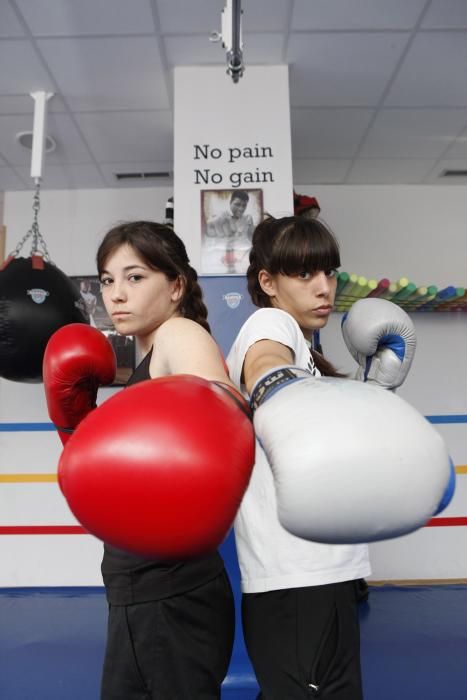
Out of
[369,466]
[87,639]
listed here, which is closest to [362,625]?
[87,639]

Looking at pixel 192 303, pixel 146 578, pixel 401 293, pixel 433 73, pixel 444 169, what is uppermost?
pixel 433 73

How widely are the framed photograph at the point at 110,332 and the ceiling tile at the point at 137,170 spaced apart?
27.9 inches

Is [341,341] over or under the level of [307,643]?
over

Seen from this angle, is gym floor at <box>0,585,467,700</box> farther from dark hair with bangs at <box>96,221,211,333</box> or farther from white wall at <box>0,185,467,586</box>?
dark hair with bangs at <box>96,221,211,333</box>

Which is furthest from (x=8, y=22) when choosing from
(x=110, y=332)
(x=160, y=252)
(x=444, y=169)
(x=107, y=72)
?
(x=444, y=169)

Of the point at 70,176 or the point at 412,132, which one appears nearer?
the point at 412,132

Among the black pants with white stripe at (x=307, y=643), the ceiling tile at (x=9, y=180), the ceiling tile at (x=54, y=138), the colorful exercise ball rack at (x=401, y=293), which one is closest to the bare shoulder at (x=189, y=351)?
the black pants with white stripe at (x=307, y=643)

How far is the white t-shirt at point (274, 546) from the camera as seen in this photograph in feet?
2.68

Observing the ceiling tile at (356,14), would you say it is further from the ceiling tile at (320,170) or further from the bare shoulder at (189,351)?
the bare shoulder at (189,351)

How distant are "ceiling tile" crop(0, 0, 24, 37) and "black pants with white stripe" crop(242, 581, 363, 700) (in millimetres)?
2443

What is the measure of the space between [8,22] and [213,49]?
35.7 inches

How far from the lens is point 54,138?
295 centimetres

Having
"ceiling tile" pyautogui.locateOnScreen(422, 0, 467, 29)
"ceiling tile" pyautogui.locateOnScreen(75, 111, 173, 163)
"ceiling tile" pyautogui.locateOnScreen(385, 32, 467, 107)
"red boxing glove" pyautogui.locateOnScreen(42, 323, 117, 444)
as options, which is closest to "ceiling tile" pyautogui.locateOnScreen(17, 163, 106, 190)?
"ceiling tile" pyautogui.locateOnScreen(75, 111, 173, 163)

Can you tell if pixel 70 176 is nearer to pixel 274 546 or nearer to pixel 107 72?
pixel 107 72
